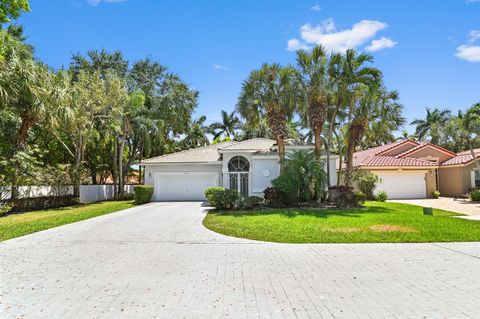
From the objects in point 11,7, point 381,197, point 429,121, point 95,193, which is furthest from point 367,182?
point 429,121

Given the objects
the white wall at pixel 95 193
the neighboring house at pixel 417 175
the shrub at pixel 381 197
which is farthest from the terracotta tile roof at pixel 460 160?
the white wall at pixel 95 193

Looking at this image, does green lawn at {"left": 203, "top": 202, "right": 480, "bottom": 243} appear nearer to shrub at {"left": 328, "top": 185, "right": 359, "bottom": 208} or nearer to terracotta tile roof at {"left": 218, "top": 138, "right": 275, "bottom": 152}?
shrub at {"left": 328, "top": 185, "right": 359, "bottom": 208}

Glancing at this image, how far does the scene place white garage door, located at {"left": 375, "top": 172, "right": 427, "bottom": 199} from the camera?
27.7 m

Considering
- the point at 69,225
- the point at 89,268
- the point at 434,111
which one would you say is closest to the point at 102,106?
the point at 69,225

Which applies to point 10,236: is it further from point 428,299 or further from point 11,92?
point 428,299

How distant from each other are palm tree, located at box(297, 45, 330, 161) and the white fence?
16.1m

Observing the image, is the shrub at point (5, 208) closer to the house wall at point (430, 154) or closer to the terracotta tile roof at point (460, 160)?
the house wall at point (430, 154)

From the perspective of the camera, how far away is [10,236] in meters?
10.7

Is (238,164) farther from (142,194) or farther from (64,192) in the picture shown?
(64,192)

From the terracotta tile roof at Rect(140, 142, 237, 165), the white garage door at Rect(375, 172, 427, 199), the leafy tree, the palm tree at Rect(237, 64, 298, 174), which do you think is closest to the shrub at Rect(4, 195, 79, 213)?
the terracotta tile roof at Rect(140, 142, 237, 165)

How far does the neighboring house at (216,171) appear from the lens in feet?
75.9

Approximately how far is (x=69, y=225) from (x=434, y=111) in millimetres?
50425

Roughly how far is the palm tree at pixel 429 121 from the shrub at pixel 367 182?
26.9 m

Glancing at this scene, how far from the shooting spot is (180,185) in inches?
1017
